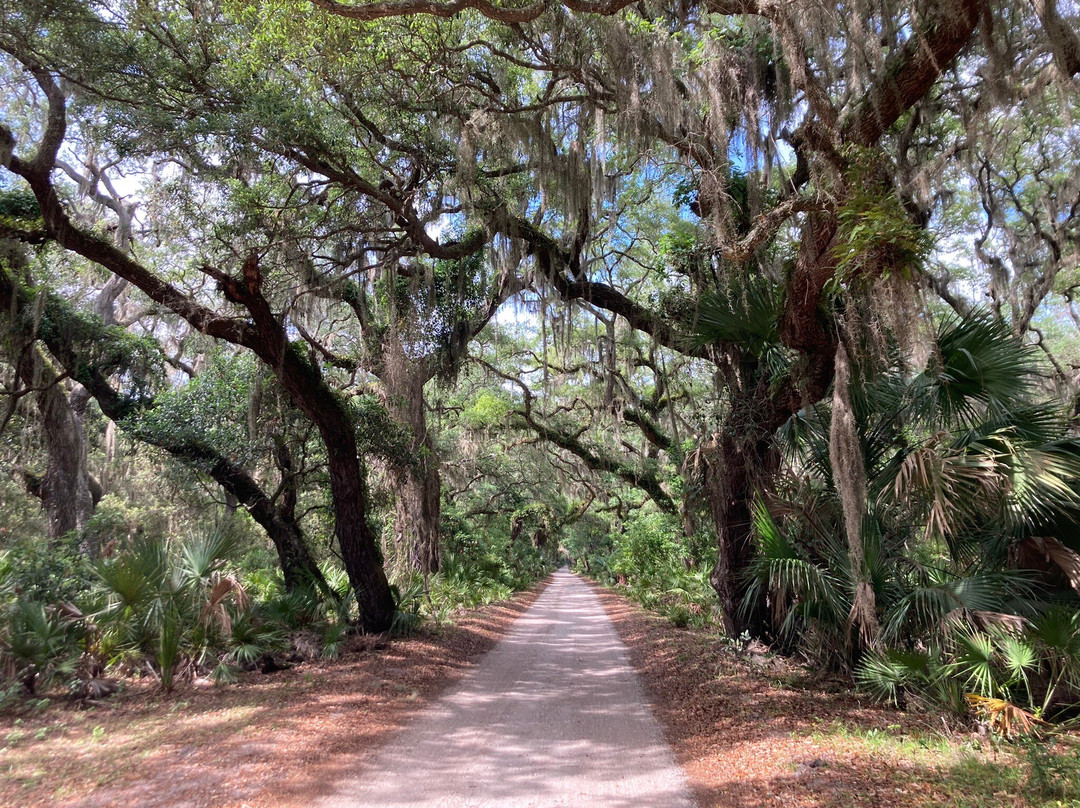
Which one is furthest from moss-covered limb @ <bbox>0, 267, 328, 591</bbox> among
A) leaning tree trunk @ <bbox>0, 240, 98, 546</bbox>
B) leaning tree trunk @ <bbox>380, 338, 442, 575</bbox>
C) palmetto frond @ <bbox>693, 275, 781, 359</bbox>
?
palmetto frond @ <bbox>693, 275, 781, 359</bbox>

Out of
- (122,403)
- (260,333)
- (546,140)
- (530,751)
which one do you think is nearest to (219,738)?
(530,751)

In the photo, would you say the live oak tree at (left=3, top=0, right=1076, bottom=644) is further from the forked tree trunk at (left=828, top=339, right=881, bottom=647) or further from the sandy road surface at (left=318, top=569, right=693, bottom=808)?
the sandy road surface at (left=318, top=569, right=693, bottom=808)

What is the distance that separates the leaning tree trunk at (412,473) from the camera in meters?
10.6

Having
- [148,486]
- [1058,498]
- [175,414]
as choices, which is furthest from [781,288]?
[148,486]

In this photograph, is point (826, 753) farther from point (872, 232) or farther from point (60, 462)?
point (60, 462)

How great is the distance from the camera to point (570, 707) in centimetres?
627

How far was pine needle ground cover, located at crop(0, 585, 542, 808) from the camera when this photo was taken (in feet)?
12.6

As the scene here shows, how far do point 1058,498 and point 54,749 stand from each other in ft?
27.0

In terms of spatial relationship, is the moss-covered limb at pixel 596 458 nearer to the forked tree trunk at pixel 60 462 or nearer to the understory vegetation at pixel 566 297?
the understory vegetation at pixel 566 297

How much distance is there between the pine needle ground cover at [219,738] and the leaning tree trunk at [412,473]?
148 inches

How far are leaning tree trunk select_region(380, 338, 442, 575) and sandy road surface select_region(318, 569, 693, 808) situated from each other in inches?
156

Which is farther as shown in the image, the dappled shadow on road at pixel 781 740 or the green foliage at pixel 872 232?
the green foliage at pixel 872 232

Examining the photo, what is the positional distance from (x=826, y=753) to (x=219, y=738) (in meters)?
4.70

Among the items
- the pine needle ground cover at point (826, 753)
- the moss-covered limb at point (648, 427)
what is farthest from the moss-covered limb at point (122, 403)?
the moss-covered limb at point (648, 427)
